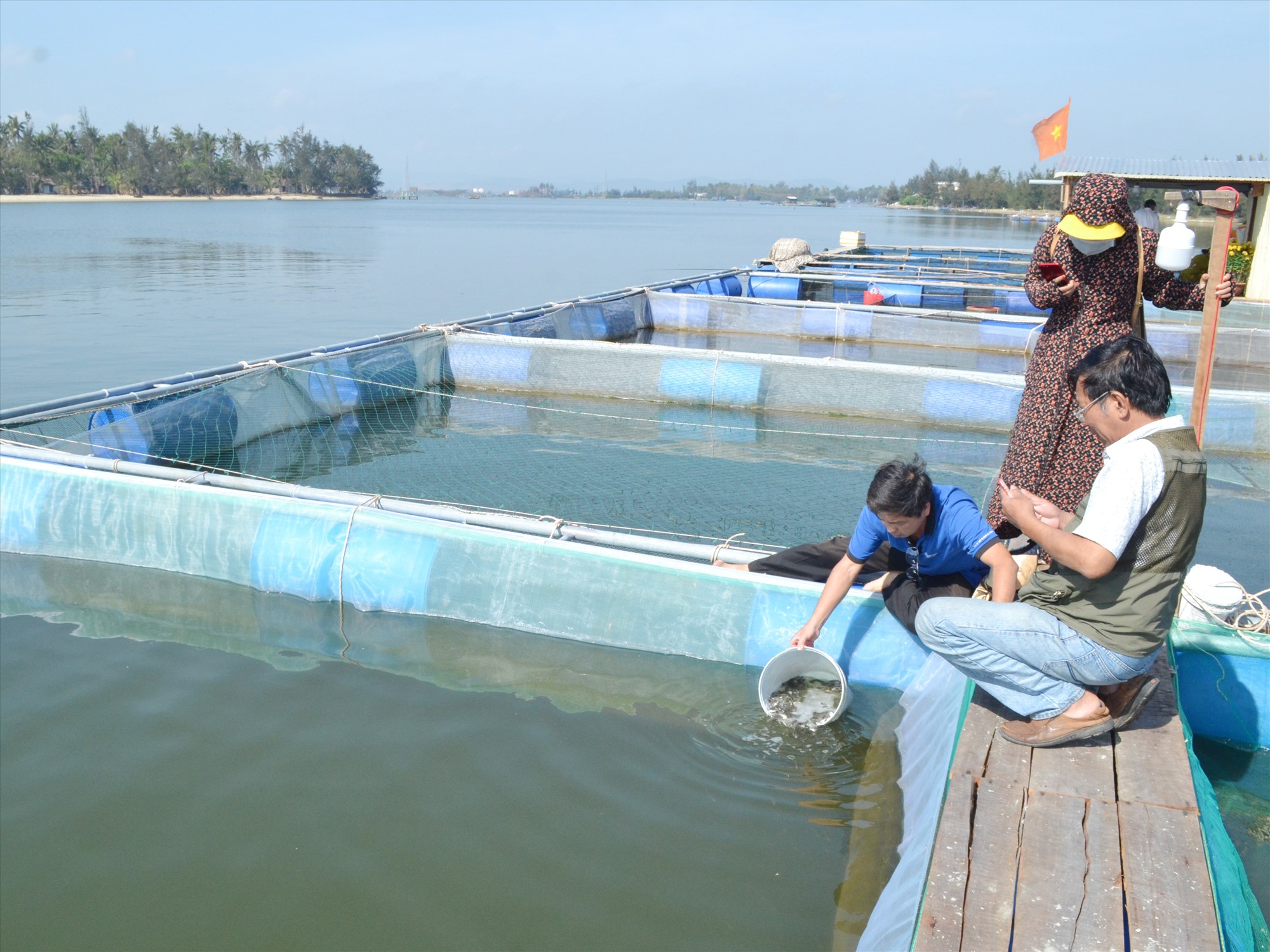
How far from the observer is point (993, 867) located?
7.86ft

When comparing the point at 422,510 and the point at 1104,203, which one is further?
the point at 422,510

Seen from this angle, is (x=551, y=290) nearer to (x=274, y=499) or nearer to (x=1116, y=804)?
(x=274, y=499)

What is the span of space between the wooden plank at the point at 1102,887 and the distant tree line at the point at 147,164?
280 feet

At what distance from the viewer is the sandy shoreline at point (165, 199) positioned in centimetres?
6931

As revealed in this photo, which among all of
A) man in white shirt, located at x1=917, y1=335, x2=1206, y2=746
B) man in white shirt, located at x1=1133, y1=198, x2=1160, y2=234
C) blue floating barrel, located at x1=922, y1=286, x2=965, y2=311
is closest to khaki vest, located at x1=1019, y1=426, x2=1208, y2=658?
man in white shirt, located at x1=917, y1=335, x2=1206, y2=746

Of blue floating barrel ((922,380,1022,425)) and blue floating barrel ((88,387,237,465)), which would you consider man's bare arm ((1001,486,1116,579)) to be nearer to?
blue floating barrel ((88,387,237,465))

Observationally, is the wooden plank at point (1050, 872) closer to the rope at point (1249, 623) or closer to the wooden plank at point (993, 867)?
the wooden plank at point (993, 867)

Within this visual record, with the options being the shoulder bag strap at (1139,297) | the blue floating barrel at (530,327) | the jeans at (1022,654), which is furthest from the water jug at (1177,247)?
the blue floating barrel at (530,327)

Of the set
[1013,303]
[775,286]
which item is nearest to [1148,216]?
[1013,303]

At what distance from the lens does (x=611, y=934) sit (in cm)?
292

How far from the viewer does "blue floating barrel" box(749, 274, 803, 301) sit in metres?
17.0

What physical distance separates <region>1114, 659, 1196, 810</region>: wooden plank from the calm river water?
854mm

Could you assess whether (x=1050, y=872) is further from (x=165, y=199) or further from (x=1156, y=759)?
(x=165, y=199)

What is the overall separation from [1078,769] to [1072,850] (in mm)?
402
